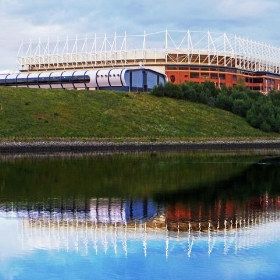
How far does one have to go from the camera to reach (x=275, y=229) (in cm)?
2689

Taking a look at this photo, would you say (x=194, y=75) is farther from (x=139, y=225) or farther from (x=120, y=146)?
(x=139, y=225)

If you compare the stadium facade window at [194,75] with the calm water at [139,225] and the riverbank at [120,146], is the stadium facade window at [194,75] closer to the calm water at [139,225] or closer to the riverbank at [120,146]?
the riverbank at [120,146]

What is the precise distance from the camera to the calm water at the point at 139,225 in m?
20.8

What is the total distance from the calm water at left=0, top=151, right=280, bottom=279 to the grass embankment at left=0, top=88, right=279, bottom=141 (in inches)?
1700

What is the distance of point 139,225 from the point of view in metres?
27.5

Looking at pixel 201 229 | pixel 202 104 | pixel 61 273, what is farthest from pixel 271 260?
pixel 202 104

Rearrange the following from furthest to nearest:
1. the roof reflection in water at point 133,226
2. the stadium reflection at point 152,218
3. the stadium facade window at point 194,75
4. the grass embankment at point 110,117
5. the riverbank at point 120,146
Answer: the stadium facade window at point 194,75 < the grass embankment at point 110,117 < the riverbank at point 120,146 < the stadium reflection at point 152,218 < the roof reflection in water at point 133,226

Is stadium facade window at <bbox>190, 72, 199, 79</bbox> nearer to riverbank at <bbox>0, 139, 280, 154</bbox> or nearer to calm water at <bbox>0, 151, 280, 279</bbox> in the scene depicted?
riverbank at <bbox>0, 139, 280, 154</bbox>

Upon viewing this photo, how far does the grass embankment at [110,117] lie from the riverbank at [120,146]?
10.2 ft

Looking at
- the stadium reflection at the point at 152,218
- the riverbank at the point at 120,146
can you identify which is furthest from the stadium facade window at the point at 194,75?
the stadium reflection at the point at 152,218

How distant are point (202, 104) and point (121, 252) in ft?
318

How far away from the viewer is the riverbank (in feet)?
265

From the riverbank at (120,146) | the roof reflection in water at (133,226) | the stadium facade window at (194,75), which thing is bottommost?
the roof reflection in water at (133,226)

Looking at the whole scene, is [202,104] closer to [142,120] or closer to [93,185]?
[142,120]
